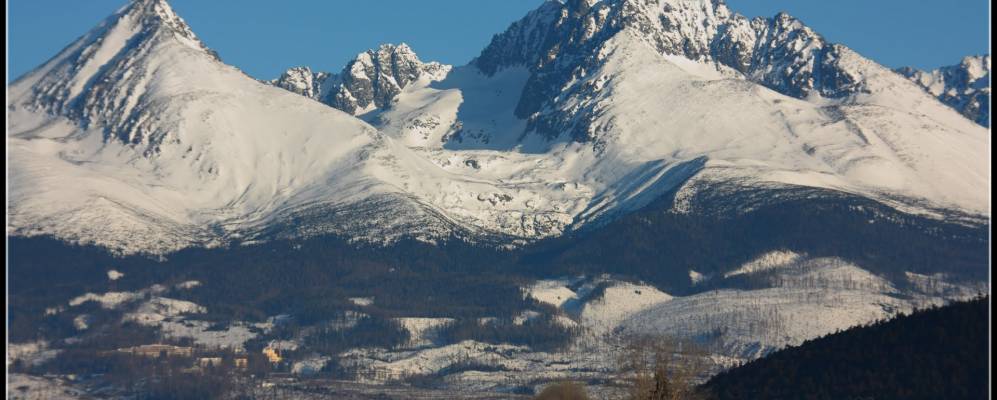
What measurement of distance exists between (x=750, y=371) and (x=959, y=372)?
25208 millimetres

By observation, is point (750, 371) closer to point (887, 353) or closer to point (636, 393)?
point (887, 353)

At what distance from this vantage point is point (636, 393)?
129625mm

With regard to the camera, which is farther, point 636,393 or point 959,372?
point 959,372

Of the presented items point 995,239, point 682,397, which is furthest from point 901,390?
point 995,239

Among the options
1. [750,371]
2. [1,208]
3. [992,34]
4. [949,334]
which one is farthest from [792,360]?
[1,208]

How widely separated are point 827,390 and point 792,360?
446 inches

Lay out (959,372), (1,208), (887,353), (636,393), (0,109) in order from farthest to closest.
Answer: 1. (887,353)
2. (959,372)
3. (636,393)
4. (1,208)
5. (0,109)

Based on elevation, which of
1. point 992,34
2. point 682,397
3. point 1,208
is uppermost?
point 992,34

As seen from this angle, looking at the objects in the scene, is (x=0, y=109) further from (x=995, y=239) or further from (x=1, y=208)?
(x=995, y=239)

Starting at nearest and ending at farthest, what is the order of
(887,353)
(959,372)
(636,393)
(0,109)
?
(0,109), (636,393), (959,372), (887,353)

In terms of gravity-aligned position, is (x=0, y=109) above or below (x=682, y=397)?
above

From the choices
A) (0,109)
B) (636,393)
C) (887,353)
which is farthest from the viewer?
(887,353)

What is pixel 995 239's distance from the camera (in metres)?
108

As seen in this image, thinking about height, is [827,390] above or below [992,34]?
below
